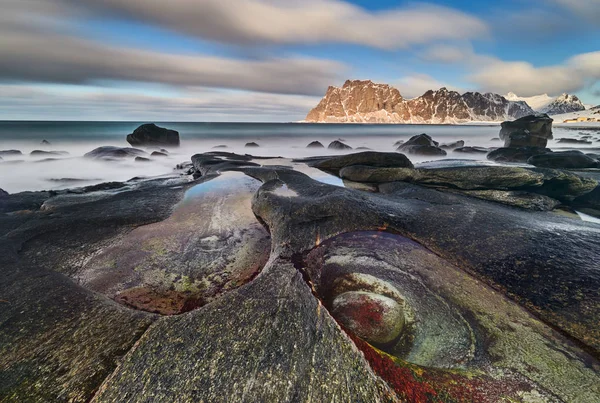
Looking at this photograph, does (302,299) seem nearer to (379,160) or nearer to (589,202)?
(379,160)

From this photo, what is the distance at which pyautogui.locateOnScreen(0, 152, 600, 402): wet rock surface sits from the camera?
127 inches

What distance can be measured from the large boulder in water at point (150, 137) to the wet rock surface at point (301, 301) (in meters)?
34.2

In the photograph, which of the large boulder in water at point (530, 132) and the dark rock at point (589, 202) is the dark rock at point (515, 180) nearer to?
the dark rock at point (589, 202)

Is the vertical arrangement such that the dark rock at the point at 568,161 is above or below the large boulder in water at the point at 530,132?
below

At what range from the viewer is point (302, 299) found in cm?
433

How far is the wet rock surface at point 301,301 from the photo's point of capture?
3.24m

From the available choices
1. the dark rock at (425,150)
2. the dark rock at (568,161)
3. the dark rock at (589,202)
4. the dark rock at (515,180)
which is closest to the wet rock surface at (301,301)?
the dark rock at (515,180)

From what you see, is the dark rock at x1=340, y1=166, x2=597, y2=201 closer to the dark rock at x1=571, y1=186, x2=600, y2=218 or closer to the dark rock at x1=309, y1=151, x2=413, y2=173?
the dark rock at x1=571, y1=186, x2=600, y2=218

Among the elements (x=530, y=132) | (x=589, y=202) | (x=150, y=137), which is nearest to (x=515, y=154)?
(x=530, y=132)

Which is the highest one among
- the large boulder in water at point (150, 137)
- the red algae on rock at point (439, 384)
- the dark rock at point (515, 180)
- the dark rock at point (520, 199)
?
the large boulder in water at point (150, 137)

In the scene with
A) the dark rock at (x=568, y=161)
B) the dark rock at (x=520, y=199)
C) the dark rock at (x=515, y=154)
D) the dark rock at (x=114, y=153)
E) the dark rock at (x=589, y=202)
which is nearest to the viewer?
the dark rock at (x=520, y=199)

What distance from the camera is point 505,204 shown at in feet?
32.9

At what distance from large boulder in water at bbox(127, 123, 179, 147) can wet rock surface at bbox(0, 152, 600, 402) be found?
1348 inches

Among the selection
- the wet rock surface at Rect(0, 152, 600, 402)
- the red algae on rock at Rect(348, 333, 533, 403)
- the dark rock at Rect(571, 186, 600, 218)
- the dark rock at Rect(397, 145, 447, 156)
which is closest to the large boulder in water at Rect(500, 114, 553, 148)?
the dark rock at Rect(397, 145, 447, 156)
